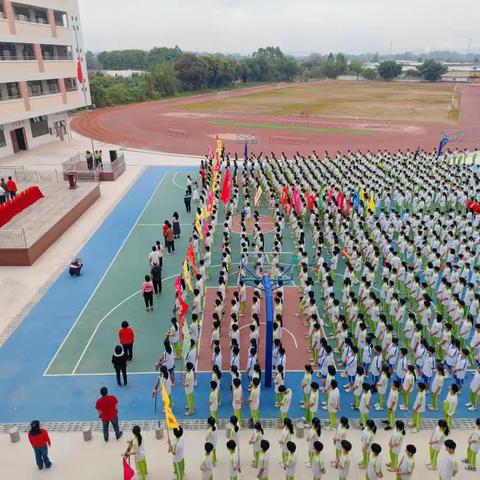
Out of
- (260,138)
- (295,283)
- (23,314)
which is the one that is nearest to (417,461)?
(295,283)

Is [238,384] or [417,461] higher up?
[238,384]

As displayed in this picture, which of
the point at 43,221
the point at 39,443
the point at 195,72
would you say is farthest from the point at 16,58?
the point at 195,72

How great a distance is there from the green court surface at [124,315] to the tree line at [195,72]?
5129 cm

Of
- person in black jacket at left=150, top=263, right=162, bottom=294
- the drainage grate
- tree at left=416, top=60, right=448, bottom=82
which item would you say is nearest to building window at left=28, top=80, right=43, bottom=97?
person in black jacket at left=150, top=263, right=162, bottom=294

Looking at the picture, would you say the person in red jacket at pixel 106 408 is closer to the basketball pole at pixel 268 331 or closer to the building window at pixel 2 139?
the basketball pole at pixel 268 331

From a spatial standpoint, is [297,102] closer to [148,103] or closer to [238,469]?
[148,103]

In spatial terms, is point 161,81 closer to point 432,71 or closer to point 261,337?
point 432,71

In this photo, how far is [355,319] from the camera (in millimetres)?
11594

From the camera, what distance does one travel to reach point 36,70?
31547 mm

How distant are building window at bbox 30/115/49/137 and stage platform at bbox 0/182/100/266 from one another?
1458 centimetres

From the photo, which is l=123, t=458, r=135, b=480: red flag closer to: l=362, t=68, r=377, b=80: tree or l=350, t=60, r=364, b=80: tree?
l=362, t=68, r=377, b=80: tree

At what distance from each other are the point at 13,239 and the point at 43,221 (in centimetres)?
232

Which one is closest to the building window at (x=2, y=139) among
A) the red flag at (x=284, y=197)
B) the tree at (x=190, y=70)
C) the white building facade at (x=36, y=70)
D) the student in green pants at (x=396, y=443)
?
the white building facade at (x=36, y=70)

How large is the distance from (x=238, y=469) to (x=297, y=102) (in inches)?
2640
